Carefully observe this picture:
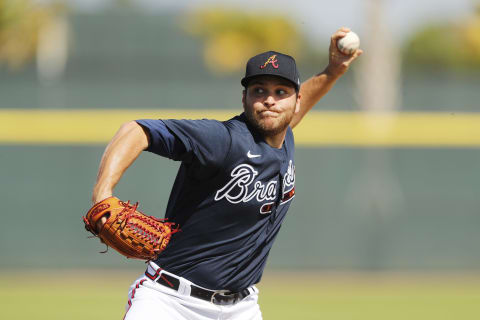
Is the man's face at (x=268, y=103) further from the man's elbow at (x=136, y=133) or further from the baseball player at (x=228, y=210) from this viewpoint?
the man's elbow at (x=136, y=133)

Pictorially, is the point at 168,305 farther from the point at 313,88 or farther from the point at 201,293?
the point at 313,88

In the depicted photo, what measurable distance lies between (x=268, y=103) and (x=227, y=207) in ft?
1.57

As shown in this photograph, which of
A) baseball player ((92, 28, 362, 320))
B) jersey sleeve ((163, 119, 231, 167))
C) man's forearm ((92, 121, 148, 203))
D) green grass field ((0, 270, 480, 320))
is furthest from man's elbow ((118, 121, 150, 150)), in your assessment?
green grass field ((0, 270, 480, 320))

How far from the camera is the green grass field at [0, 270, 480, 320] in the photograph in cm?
689

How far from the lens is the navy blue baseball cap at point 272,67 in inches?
129

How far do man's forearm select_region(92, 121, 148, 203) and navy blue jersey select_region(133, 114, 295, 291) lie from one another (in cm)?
35

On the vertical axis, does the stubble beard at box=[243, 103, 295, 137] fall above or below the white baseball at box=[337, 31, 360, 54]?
below

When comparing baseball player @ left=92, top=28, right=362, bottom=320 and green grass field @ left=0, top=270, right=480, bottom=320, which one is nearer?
baseball player @ left=92, top=28, right=362, bottom=320

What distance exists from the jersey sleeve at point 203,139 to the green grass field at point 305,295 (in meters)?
3.88

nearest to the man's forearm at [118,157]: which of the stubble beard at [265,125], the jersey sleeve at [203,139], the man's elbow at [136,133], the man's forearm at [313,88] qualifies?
the man's elbow at [136,133]

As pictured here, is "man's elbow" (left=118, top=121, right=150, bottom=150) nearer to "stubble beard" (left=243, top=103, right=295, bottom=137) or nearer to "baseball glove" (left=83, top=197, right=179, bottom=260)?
"baseball glove" (left=83, top=197, right=179, bottom=260)

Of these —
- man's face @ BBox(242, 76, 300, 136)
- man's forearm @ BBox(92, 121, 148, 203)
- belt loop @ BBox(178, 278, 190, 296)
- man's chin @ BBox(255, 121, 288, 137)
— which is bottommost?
belt loop @ BBox(178, 278, 190, 296)

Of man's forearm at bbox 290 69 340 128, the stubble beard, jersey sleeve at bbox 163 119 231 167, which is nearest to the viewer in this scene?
jersey sleeve at bbox 163 119 231 167

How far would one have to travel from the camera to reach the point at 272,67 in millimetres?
3289
